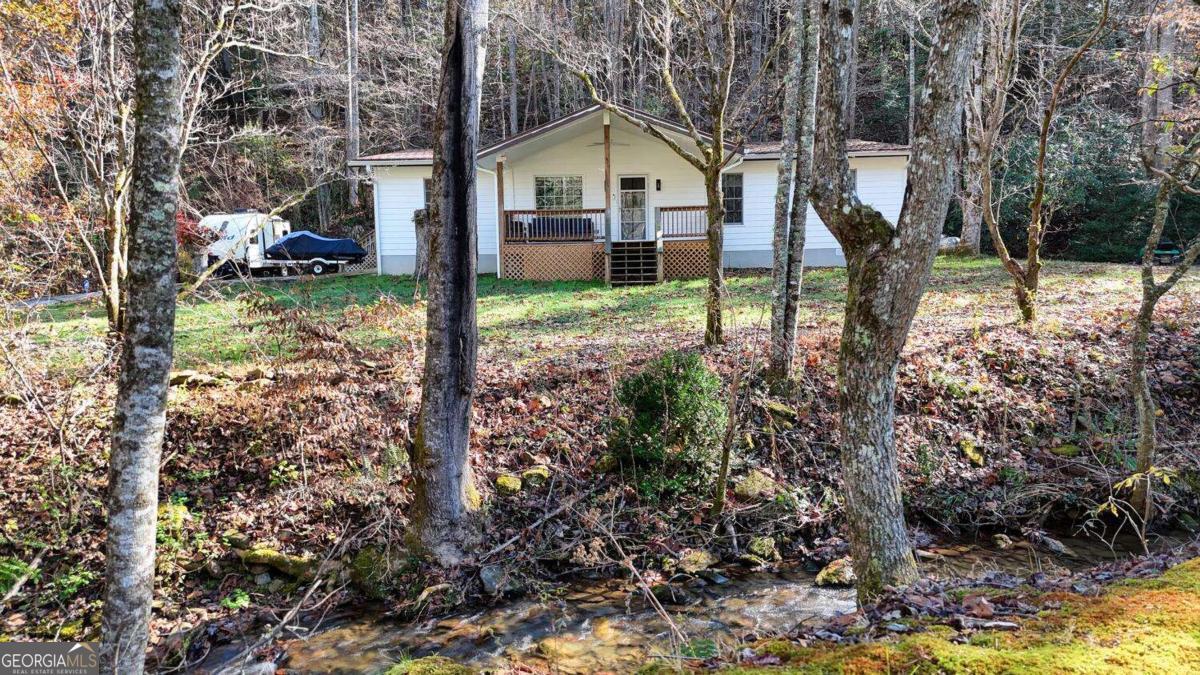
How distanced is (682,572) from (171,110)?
5.43 meters

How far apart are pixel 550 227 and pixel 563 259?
998mm

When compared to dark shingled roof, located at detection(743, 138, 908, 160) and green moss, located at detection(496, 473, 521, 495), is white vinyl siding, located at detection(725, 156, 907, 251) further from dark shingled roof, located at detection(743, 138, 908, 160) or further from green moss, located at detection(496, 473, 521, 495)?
green moss, located at detection(496, 473, 521, 495)

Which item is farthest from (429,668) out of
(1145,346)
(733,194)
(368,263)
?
(368,263)

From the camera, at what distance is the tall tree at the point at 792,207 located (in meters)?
8.02

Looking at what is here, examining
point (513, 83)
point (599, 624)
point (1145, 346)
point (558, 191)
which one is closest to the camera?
point (599, 624)

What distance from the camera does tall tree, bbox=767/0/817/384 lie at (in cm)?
802

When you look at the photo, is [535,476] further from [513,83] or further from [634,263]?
[513,83]

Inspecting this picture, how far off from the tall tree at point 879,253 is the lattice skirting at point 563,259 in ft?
47.3

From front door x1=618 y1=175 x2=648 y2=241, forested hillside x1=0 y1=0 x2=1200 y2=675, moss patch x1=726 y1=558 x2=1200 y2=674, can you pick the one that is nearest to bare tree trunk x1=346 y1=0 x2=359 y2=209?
front door x1=618 y1=175 x2=648 y2=241

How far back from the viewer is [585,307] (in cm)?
1391

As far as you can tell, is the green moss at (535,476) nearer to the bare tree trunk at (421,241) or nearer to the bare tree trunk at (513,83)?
the bare tree trunk at (421,241)

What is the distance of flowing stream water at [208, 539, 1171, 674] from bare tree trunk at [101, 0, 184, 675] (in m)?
1.89

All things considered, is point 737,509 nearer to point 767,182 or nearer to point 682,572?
point 682,572

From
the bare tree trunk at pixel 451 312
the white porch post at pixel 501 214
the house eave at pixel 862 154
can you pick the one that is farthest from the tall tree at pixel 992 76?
the white porch post at pixel 501 214
